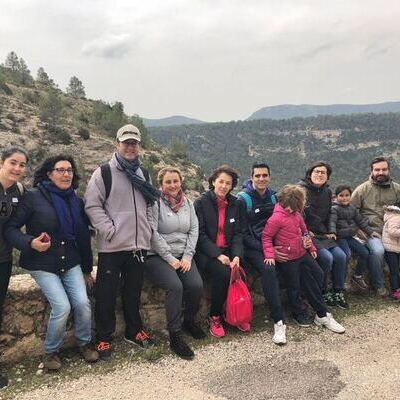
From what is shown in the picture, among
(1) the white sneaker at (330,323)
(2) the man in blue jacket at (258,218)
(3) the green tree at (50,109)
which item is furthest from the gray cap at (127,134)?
(3) the green tree at (50,109)

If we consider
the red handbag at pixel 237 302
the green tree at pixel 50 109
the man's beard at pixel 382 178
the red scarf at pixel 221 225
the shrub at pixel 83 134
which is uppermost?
the green tree at pixel 50 109

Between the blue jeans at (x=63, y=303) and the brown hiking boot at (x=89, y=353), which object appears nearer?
the blue jeans at (x=63, y=303)

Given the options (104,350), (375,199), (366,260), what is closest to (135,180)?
(104,350)

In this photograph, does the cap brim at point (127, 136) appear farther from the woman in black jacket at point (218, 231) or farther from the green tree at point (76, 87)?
the green tree at point (76, 87)

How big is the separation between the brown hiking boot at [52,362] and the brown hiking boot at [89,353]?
260 millimetres

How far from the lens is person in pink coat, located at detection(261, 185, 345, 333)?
4.76 m

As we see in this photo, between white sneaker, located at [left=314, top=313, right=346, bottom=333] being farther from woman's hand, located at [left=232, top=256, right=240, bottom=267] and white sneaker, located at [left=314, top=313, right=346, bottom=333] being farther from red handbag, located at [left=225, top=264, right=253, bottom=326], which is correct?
woman's hand, located at [left=232, top=256, right=240, bottom=267]

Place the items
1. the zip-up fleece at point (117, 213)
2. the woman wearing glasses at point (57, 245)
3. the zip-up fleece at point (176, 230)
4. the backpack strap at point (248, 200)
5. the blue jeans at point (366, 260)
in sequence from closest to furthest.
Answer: the woman wearing glasses at point (57, 245), the zip-up fleece at point (117, 213), the zip-up fleece at point (176, 230), the backpack strap at point (248, 200), the blue jeans at point (366, 260)

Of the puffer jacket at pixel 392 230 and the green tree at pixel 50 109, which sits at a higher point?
the green tree at pixel 50 109

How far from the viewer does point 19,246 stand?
3.48 meters

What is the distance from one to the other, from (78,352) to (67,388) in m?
0.60

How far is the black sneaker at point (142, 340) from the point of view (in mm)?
4215

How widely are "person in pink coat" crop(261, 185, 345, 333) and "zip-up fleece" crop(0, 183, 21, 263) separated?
2719 millimetres

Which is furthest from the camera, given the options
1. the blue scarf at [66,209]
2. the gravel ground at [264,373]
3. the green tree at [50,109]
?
the green tree at [50,109]
